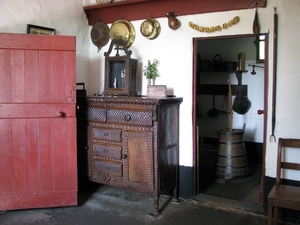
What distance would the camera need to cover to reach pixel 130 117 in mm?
3109

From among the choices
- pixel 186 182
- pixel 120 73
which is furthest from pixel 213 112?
pixel 120 73

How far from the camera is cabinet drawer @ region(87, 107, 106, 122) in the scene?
10.8 ft

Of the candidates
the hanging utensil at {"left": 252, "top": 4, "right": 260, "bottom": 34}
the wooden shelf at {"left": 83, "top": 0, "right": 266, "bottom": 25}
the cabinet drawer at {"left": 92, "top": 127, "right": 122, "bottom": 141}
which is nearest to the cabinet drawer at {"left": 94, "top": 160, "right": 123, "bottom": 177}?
the cabinet drawer at {"left": 92, "top": 127, "right": 122, "bottom": 141}

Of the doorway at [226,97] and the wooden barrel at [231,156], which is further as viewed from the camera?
the doorway at [226,97]

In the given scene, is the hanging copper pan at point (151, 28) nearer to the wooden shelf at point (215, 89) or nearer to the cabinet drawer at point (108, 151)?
the cabinet drawer at point (108, 151)

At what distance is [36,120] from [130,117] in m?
0.90

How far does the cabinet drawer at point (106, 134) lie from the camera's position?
321cm

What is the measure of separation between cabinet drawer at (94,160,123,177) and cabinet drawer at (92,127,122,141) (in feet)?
0.85

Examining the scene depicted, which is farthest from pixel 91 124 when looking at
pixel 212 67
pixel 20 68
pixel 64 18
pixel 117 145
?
pixel 212 67

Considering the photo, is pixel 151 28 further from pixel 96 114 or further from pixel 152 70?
pixel 96 114

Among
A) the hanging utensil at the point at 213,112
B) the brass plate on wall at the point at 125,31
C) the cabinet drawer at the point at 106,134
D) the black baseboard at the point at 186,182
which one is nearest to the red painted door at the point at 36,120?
the cabinet drawer at the point at 106,134

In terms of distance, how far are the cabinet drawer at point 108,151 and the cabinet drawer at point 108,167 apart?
0.08 metres

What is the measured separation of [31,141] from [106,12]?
178cm

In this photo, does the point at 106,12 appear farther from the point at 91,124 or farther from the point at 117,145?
the point at 117,145
